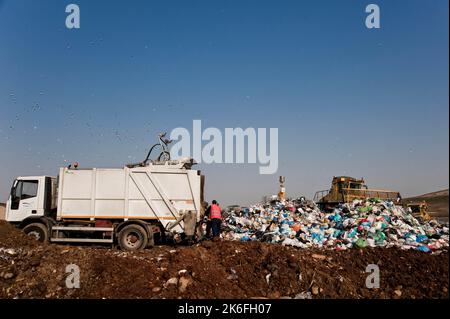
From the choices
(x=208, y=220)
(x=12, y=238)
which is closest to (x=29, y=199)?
(x=12, y=238)

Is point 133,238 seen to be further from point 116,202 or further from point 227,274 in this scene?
point 227,274

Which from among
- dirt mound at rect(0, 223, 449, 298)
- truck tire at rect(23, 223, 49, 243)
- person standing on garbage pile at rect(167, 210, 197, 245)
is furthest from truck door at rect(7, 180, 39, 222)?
person standing on garbage pile at rect(167, 210, 197, 245)

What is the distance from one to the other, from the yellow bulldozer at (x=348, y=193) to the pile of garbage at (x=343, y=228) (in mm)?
2636

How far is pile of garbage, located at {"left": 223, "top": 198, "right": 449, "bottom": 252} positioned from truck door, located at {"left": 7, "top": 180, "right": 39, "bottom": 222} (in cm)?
581

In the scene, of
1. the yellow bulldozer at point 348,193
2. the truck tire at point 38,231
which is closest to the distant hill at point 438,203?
the yellow bulldozer at point 348,193

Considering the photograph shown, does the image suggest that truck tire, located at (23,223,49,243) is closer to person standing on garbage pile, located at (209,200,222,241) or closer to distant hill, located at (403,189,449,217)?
person standing on garbage pile, located at (209,200,222,241)

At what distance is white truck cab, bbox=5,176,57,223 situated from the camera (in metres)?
10.3

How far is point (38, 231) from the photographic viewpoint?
10031mm

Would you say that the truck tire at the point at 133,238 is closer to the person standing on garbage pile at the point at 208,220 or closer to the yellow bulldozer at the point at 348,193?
the person standing on garbage pile at the point at 208,220

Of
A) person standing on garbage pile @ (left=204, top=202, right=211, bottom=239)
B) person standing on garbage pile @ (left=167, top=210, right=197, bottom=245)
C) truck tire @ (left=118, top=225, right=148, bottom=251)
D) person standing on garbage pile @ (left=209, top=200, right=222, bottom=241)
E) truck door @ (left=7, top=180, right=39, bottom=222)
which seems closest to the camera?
truck tire @ (left=118, top=225, right=148, bottom=251)

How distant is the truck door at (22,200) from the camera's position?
407 inches

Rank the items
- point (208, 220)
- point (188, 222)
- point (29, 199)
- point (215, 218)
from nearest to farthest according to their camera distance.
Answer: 1. point (188, 222)
2. point (29, 199)
3. point (215, 218)
4. point (208, 220)

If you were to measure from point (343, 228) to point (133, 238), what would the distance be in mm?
6363
